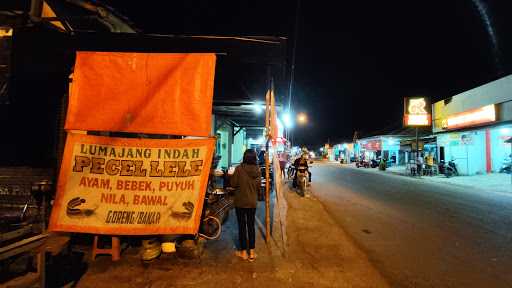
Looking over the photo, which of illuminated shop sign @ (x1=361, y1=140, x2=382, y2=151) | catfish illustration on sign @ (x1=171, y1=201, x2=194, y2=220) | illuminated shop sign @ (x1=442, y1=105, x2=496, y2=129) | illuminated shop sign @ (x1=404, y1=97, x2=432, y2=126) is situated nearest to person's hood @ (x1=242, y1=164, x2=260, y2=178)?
catfish illustration on sign @ (x1=171, y1=201, x2=194, y2=220)

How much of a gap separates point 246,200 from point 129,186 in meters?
1.99

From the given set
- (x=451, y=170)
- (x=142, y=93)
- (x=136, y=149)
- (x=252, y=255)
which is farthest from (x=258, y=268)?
(x=451, y=170)

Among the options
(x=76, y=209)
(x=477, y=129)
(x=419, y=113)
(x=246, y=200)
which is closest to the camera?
(x=76, y=209)

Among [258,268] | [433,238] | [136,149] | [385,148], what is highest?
[385,148]

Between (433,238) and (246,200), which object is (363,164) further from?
(246,200)

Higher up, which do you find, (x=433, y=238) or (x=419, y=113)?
(x=419, y=113)

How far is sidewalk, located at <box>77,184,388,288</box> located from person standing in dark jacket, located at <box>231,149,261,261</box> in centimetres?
30

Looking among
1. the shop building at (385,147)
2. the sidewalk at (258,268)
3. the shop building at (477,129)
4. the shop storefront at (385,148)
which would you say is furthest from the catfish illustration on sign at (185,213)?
the shop storefront at (385,148)

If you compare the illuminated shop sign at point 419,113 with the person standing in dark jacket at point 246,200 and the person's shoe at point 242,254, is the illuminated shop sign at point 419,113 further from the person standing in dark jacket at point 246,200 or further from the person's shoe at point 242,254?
the person's shoe at point 242,254

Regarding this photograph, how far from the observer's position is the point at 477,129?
18.0 m

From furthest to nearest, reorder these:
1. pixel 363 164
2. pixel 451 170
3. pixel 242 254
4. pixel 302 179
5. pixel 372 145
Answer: pixel 372 145 < pixel 363 164 < pixel 451 170 < pixel 302 179 < pixel 242 254

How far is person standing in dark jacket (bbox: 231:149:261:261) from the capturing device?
4.52 m

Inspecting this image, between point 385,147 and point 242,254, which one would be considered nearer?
point 242,254

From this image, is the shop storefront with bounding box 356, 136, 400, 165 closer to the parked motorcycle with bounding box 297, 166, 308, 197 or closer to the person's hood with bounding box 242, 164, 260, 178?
the parked motorcycle with bounding box 297, 166, 308, 197
